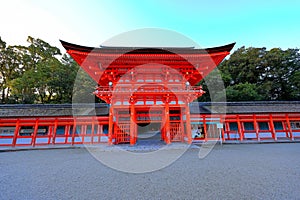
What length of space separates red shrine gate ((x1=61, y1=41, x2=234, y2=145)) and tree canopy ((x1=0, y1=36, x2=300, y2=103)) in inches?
479

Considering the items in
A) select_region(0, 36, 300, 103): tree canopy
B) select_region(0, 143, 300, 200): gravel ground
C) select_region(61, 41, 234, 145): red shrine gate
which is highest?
select_region(0, 36, 300, 103): tree canopy

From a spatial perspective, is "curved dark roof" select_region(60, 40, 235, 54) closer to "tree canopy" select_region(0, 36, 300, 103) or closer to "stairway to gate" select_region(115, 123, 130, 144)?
"stairway to gate" select_region(115, 123, 130, 144)

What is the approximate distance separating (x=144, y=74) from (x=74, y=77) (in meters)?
16.3

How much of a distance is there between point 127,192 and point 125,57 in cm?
601

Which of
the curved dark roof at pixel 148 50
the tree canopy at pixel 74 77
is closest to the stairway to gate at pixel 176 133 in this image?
the curved dark roof at pixel 148 50

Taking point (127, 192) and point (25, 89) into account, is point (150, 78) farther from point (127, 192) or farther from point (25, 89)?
point (25, 89)

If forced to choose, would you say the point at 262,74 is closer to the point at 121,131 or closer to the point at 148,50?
the point at 148,50

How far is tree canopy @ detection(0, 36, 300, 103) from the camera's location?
17.8 metres

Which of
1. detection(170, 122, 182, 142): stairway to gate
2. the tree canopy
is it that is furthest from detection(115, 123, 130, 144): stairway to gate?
the tree canopy

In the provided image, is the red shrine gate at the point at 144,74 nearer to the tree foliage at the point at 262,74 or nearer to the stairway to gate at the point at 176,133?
the stairway to gate at the point at 176,133

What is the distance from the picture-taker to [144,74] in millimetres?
8156

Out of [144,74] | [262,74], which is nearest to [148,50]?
A: [144,74]

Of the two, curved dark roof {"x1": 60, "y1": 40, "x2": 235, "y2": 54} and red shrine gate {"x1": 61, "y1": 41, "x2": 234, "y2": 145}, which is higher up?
curved dark roof {"x1": 60, "y1": 40, "x2": 235, "y2": 54}

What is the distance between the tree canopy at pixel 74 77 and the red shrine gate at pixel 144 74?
1217 centimetres
